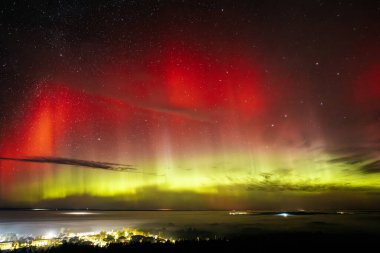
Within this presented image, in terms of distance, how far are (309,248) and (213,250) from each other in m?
8.31

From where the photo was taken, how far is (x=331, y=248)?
23844 mm

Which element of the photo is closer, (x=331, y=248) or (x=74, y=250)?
(x=74, y=250)

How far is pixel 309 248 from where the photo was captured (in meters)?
23.5

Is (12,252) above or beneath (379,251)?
above

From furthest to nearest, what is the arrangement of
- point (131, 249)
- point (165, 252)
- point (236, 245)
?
1. point (236, 245)
2. point (131, 249)
3. point (165, 252)

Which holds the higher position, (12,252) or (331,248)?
(12,252)

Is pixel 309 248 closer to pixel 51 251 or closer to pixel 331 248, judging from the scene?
pixel 331 248

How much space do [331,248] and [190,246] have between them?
38.5 ft

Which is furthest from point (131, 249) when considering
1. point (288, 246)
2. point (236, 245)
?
point (288, 246)

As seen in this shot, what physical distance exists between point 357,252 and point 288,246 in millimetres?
5007

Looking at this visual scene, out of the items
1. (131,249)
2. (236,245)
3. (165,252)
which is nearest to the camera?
(165,252)

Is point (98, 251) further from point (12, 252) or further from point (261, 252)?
point (261, 252)

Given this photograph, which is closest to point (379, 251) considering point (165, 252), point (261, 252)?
point (261, 252)

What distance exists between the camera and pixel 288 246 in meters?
24.0
